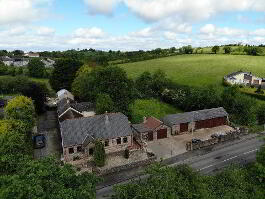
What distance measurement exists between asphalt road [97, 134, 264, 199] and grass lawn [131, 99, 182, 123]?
21043 mm

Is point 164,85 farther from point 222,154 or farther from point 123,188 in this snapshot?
point 123,188

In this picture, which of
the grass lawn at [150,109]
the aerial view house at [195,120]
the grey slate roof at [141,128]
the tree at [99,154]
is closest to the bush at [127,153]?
the tree at [99,154]

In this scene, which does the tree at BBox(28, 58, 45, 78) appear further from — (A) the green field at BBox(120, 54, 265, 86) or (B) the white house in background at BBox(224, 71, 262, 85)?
(B) the white house in background at BBox(224, 71, 262, 85)

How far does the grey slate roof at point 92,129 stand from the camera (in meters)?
44.4

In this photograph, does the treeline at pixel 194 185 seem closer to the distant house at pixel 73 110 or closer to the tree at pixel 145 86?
the distant house at pixel 73 110

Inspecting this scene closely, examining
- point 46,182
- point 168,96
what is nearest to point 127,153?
point 46,182

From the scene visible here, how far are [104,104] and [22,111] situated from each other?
16.4m

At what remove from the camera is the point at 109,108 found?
2232 inches

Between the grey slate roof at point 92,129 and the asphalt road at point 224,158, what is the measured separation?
1000 centimetres

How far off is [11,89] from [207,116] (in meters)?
69.8

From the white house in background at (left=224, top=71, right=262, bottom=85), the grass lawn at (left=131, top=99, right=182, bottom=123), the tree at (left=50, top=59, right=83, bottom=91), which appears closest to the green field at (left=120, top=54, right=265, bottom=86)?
the white house in background at (left=224, top=71, right=262, bottom=85)

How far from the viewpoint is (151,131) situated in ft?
173

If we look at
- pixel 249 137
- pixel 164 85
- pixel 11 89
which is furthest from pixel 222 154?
pixel 11 89

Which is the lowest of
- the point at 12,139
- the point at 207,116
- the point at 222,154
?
the point at 222,154
